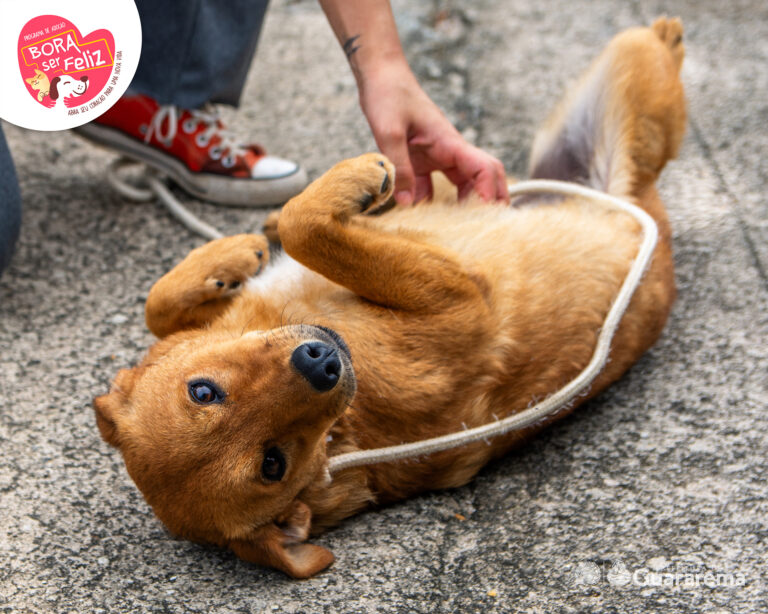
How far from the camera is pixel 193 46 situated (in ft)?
10.4

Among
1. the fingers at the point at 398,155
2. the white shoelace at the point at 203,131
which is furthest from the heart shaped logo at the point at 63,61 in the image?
the white shoelace at the point at 203,131

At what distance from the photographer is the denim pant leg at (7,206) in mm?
2746

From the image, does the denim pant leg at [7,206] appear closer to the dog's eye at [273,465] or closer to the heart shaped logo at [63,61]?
the heart shaped logo at [63,61]

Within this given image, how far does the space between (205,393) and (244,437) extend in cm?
16

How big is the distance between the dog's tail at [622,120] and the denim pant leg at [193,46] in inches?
52.2

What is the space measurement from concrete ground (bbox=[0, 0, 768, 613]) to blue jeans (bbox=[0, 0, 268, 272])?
48cm

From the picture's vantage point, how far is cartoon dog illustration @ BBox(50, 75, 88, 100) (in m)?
1.66

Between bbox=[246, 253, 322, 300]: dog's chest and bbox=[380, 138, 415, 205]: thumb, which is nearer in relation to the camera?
bbox=[246, 253, 322, 300]: dog's chest

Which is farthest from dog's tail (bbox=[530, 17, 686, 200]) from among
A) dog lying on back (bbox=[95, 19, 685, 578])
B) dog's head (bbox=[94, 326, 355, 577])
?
dog's head (bbox=[94, 326, 355, 577])

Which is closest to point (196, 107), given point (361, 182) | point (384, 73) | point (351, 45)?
point (351, 45)

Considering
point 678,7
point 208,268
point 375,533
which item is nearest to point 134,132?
point 208,268

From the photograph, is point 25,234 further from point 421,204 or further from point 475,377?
point 475,377

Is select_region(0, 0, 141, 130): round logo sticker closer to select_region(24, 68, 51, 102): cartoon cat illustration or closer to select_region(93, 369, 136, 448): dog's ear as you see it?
select_region(24, 68, 51, 102): cartoon cat illustration

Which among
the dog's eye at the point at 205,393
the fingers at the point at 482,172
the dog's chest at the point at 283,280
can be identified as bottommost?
the dog's eye at the point at 205,393
